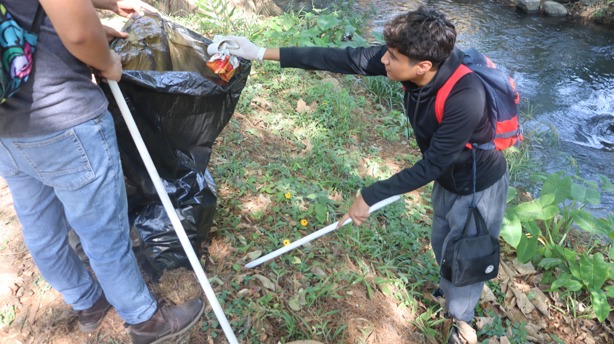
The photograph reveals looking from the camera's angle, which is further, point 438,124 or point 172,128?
point 172,128

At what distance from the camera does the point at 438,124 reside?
5.78ft

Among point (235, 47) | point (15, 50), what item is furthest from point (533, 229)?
point (15, 50)

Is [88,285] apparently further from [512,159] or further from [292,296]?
[512,159]

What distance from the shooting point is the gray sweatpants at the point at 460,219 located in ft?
6.54

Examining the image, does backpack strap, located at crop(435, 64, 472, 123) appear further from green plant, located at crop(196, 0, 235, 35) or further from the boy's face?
green plant, located at crop(196, 0, 235, 35)

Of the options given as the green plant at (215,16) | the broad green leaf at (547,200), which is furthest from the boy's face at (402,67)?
the green plant at (215,16)

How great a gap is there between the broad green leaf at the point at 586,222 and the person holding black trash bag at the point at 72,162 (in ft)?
8.34

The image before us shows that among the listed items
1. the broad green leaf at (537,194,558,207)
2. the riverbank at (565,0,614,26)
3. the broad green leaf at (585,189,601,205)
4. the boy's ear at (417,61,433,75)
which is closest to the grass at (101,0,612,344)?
the broad green leaf at (537,194,558,207)

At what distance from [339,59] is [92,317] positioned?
5.22 ft

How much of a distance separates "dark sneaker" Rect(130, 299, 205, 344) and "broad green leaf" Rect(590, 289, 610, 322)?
7.25ft

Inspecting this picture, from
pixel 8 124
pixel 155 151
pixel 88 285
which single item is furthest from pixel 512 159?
pixel 8 124

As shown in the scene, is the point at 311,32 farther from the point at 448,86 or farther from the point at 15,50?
the point at 15,50

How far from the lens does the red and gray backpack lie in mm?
1675

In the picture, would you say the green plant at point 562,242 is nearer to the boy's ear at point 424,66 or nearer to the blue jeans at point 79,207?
the boy's ear at point 424,66
